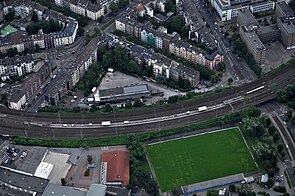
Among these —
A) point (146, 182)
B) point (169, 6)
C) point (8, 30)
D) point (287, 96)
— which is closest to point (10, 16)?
point (8, 30)

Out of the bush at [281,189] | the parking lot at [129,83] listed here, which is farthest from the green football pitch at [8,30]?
the bush at [281,189]

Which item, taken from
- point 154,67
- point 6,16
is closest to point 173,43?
point 154,67

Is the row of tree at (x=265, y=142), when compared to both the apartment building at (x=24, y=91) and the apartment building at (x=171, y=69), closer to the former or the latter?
the apartment building at (x=171, y=69)

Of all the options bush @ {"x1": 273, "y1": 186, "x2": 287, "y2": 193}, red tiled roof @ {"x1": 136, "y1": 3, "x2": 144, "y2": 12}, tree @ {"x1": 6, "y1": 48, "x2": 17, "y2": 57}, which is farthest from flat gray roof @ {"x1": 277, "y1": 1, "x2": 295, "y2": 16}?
tree @ {"x1": 6, "y1": 48, "x2": 17, "y2": 57}

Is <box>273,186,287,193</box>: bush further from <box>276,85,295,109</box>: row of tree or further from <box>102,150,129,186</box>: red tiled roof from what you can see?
<box>102,150,129,186</box>: red tiled roof

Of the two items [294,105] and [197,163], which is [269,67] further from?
[197,163]
